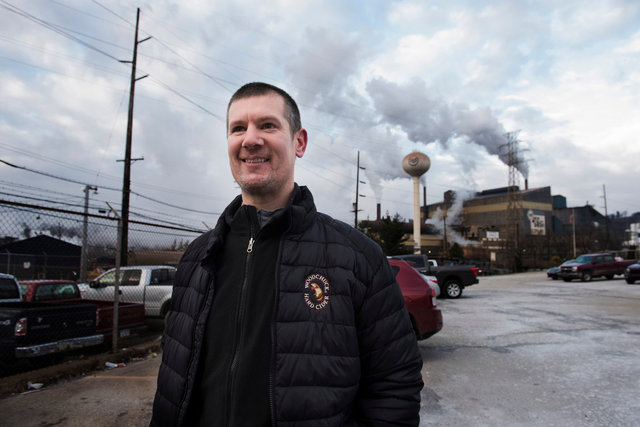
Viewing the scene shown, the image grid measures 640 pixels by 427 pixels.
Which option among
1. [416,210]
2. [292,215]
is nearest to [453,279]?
[292,215]

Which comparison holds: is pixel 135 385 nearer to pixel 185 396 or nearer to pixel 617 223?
pixel 185 396

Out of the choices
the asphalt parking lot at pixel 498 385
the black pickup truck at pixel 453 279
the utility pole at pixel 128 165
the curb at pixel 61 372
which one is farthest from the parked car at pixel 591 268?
the curb at pixel 61 372

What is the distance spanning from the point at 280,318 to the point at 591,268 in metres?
26.8

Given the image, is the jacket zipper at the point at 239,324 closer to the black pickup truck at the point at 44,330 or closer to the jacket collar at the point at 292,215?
the jacket collar at the point at 292,215

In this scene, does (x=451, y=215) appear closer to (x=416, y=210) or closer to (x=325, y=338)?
(x=416, y=210)

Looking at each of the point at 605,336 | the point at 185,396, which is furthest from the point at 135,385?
the point at 605,336

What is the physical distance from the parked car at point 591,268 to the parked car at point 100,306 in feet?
76.5

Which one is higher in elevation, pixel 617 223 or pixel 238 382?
pixel 617 223

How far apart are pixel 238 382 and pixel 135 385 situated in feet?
14.5

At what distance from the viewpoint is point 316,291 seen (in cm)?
148

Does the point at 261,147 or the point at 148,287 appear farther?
the point at 148,287

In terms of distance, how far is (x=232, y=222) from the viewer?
1.71m

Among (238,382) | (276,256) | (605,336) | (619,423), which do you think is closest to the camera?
(238,382)

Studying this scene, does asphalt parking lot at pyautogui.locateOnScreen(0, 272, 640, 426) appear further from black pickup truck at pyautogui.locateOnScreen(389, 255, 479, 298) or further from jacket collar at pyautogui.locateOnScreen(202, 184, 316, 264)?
black pickup truck at pyautogui.locateOnScreen(389, 255, 479, 298)
